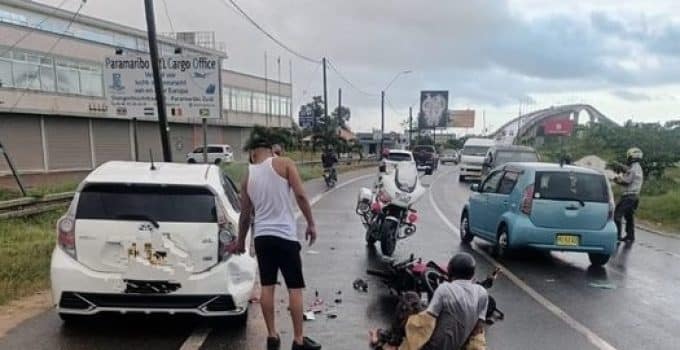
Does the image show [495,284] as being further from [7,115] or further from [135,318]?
[7,115]

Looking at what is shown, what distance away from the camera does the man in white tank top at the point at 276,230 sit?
15.4 ft

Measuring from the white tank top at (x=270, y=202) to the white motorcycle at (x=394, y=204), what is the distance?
14.2 feet

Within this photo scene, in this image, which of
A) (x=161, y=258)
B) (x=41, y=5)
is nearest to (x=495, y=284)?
(x=161, y=258)

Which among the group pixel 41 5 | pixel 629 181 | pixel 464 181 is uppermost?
pixel 41 5

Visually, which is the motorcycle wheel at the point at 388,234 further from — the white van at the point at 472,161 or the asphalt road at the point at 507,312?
the white van at the point at 472,161

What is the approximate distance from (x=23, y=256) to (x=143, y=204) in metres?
4.23

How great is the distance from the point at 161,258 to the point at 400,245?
6.01 metres

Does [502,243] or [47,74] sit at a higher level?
[47,74]

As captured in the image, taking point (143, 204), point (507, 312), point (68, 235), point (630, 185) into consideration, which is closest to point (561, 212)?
point (507, 312)

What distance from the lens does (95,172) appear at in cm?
534

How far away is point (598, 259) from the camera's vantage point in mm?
8711

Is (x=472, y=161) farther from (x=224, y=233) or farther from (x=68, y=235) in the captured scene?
(x=68, y=235)

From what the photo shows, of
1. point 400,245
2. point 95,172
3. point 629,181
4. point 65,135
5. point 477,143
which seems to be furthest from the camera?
point 65,135

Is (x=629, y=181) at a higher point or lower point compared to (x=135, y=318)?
higher
